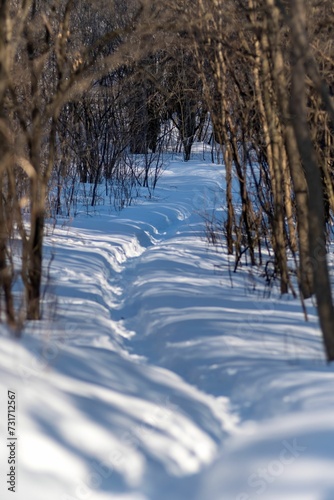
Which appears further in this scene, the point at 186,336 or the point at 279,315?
the point at 279,315

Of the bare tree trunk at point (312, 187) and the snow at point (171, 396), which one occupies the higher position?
the bare tree trunk at point (312, 187)

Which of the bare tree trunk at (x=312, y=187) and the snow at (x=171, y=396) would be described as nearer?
the snow at (x=171, y=396)

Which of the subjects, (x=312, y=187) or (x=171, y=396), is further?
(x=312, y=187)

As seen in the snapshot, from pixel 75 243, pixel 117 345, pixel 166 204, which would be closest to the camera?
pixel 117 345

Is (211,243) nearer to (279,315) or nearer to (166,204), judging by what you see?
(279,315)

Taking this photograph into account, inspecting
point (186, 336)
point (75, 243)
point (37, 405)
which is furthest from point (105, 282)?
point (37, 405)

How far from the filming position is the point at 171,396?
4.98 meters

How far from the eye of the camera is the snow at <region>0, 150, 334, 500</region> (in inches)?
147

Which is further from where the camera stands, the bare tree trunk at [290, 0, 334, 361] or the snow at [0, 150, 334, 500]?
the bare tree trunk at [290, 0, 334, 361]

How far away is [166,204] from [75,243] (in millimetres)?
6790

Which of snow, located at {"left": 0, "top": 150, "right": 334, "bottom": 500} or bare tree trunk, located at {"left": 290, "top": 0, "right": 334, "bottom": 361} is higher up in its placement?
bare tree trunk, located at {"left": 290, "top": 0, "right": 334, "bottom": 361}

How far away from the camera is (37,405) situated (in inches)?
163

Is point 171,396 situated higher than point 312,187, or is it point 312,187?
point 312,187

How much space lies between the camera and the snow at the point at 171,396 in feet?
12.3
